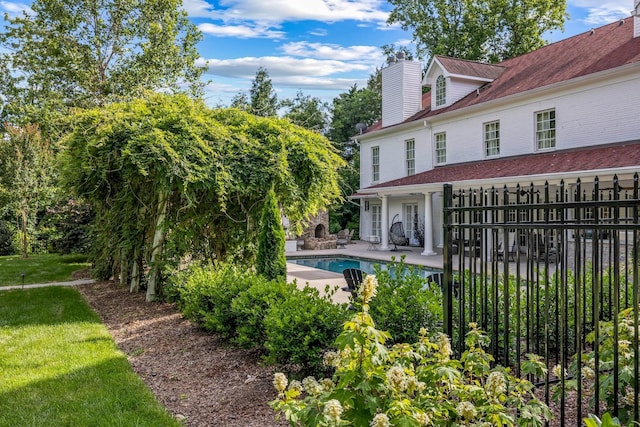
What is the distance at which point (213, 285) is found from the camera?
22.7 feet

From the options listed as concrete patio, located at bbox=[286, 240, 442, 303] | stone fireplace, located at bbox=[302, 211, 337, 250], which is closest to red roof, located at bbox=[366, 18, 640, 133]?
concrete patio, located at bbox=[286, 240, 442, 303]

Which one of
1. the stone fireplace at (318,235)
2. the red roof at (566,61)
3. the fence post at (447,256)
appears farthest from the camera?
the stone fireplace at (318,235)

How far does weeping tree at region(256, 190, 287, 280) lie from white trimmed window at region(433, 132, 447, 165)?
13591 millimetres

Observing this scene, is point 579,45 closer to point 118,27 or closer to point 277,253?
point 277,253

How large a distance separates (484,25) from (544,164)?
54.4 feet

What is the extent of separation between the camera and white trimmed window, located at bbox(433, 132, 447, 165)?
20425mm

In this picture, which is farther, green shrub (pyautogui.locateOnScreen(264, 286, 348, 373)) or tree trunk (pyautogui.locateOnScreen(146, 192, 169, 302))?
tree trunk (pyautogui.locateOnScreen(146, 192, 169, 302))

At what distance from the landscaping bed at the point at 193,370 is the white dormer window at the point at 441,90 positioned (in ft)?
52.4

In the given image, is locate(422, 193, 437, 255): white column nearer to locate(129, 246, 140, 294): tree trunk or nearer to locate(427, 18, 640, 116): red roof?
locate(427, 18, 640, 116): red roof

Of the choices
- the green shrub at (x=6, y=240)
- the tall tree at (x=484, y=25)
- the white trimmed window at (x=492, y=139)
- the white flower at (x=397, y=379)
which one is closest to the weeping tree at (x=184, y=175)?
the white flower at (x=397, y=379)

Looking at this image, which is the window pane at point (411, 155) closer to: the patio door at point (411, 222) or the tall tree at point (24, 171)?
the patio door at point (411, 222)

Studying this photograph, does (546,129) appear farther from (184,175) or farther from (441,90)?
(184,175)

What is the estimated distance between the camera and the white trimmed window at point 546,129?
52.6 feet

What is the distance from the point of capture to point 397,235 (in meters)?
21.9
